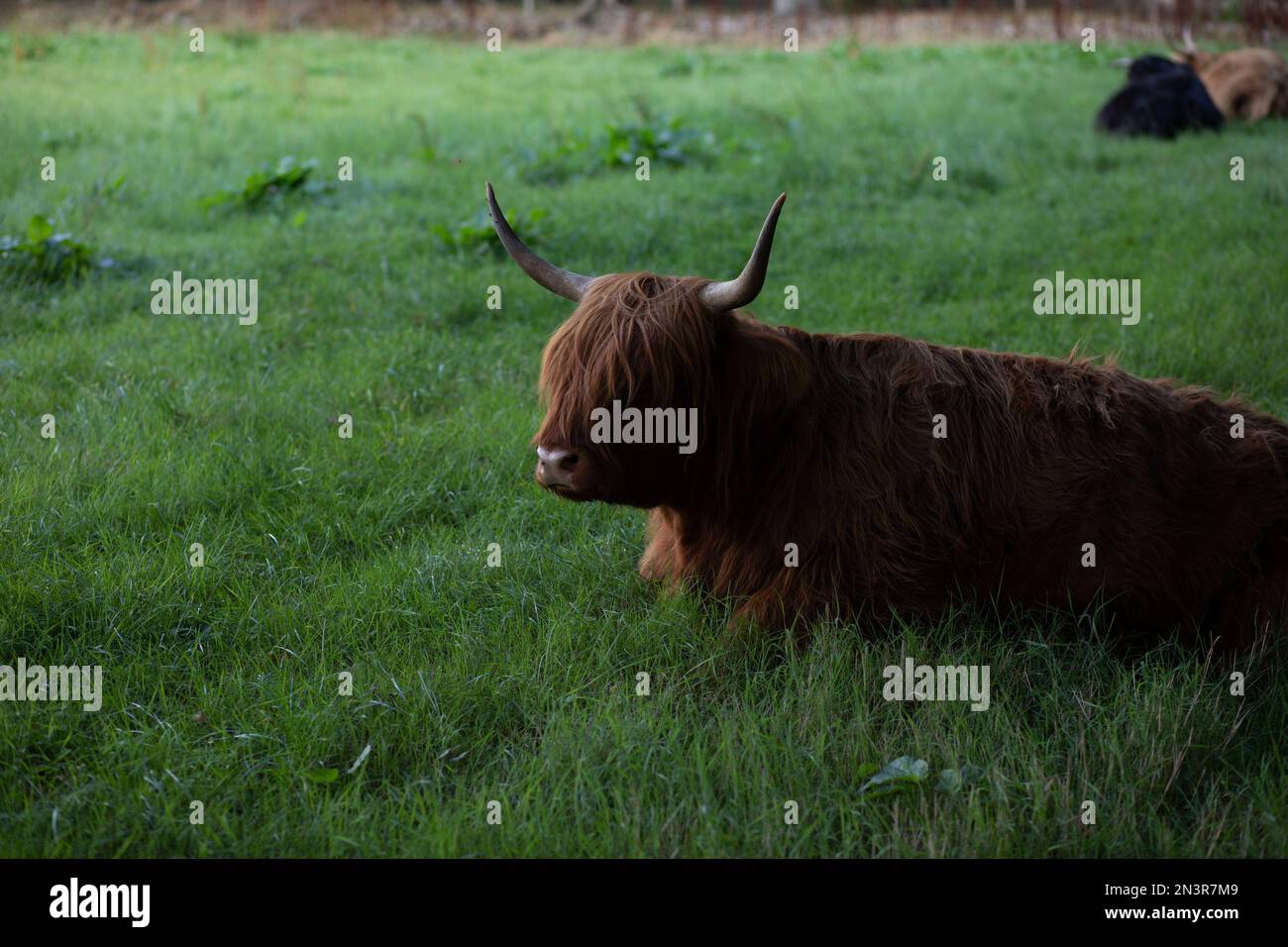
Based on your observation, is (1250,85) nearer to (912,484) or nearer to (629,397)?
(912,484)

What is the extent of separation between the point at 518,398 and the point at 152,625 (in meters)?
2.56

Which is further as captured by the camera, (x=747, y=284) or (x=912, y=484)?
(x=912, y=484)

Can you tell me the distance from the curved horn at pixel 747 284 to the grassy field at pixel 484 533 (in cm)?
111

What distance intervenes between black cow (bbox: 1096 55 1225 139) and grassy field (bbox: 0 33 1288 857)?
113 cm

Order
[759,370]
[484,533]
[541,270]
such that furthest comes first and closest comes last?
[484,533] < [541,270] < [759,370]

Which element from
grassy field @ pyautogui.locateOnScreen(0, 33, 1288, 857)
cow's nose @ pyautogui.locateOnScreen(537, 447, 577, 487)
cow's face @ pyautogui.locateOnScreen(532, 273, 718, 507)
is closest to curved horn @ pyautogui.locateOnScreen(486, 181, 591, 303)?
cow's face @ pyautogui.locateOnScreen(532, 273, 718, 507)

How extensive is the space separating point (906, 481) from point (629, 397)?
1.04 meters

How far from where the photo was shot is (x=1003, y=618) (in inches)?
161

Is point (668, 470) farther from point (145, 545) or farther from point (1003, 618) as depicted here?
point (145, 545)

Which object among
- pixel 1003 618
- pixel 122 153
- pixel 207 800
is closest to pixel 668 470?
pixel 1003 618

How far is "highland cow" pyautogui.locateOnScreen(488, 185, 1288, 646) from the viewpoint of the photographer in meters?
3.94

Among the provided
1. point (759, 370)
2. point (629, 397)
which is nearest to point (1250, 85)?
point (759, 370)

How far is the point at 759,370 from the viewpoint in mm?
3979

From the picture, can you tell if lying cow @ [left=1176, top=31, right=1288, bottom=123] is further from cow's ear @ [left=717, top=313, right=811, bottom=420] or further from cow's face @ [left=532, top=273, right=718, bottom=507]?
cow's face @ [left=532, top=273, right=718, bottom=507]
